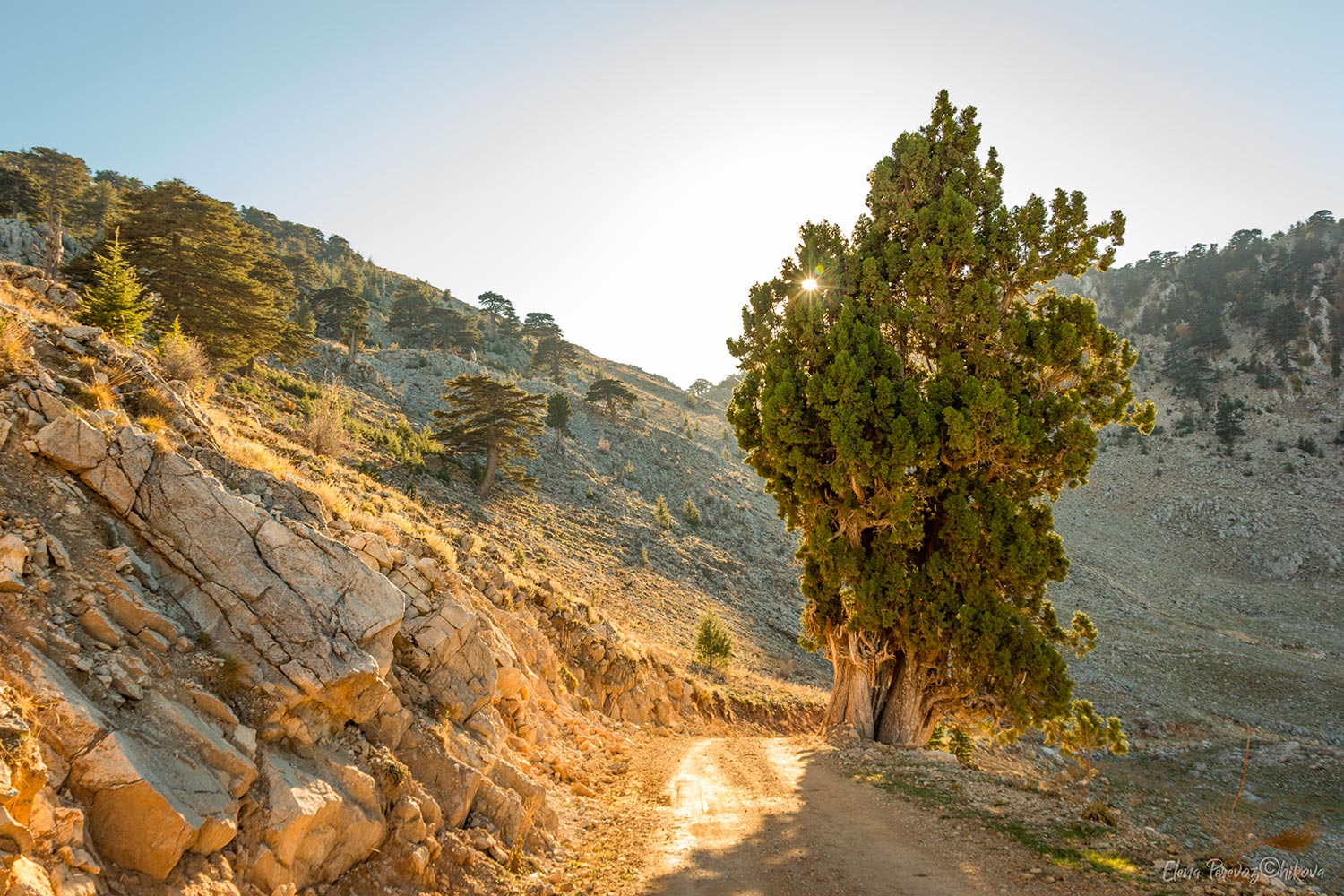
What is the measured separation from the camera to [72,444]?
6.80 meters

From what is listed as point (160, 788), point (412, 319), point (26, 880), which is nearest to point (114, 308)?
point (160, 788)

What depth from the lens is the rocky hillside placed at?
180 inches

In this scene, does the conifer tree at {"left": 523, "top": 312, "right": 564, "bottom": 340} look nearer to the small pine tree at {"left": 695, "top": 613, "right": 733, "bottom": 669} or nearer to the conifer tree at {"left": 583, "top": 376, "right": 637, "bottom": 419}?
the conifer tree at {"left": 583, "top": 376, "right": 637, "bottom": 419}

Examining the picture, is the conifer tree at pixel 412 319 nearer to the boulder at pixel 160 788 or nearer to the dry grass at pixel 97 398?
the dry grass at pixel 97 398

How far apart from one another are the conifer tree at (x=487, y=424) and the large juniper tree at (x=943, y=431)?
22.1 metres

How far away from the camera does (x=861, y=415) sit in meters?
13.6

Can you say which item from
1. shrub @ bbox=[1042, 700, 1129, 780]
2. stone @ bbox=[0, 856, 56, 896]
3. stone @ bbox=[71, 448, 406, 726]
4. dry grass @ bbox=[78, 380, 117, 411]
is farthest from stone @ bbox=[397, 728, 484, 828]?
A: shrub @ bbox=[1042, 700, 1129, 780]

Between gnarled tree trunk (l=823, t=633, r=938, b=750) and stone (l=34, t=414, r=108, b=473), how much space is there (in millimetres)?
14664

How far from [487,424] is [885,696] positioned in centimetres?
2620

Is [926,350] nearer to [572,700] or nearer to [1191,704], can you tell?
[572,700]

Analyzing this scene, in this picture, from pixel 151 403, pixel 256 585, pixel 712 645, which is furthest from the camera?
pixel 712 645

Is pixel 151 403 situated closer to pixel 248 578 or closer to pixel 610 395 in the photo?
pixel 248 578

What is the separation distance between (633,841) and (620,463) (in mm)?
42428

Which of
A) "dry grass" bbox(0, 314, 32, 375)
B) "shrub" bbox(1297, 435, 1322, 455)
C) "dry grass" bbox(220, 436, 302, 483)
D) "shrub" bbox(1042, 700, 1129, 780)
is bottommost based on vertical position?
"shrub" bbox(1042, 700, 1129, 780)
